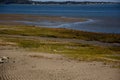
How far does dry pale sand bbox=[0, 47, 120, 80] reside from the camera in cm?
1689

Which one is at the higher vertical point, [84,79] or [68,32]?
[84,79]

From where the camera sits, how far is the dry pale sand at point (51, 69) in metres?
16.9

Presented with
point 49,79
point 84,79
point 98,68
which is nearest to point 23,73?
point 49,79

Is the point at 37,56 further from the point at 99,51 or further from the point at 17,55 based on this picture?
the point at 99,51

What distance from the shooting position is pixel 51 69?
751 inches

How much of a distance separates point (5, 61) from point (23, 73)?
3680 mm

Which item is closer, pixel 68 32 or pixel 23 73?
pixel 23 73

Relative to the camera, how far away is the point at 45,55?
24.5m

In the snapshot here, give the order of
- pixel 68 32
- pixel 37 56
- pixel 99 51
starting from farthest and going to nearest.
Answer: pixel 68 32 → pixel 99 51 → pixel 37 56

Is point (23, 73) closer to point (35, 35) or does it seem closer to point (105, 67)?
point (105, 67)

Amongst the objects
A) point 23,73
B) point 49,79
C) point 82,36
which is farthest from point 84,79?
point 82,36

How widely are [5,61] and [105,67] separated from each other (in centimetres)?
588

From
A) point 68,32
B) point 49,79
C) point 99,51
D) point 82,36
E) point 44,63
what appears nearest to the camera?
point 49,79

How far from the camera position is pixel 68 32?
42.5 meters
